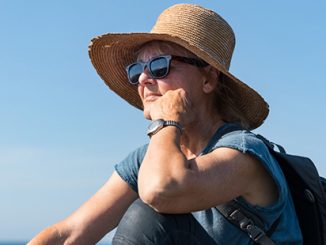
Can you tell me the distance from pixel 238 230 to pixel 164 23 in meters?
1.69

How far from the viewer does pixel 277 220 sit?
4.50 m

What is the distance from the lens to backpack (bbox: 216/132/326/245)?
4.39 m

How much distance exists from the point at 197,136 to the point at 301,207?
890 mm

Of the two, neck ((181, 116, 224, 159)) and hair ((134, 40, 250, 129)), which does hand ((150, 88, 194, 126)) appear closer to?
neck ((181, 116, 224, 159))

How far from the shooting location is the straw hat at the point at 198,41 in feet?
16.6

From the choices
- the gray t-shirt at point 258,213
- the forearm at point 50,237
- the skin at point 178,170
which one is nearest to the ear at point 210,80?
the skin at point 178,170

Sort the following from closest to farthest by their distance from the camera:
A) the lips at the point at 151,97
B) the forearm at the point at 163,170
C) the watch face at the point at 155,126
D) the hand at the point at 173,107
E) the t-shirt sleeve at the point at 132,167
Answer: the forearm at the point at 163,170, the watch face at the point at 155,126, the hand at the point at 173,107, the lips at the point at 151,97, the t-shirt sleeve at the point at 132,167

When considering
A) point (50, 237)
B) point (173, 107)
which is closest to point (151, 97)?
point (173, 107)

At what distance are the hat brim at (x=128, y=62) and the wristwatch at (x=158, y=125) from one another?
26.5 inches

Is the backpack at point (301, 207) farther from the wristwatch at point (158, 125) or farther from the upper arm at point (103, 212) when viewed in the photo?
the upper arm at point (103, 212)

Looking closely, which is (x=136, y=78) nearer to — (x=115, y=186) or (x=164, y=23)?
(x=164, y=23)

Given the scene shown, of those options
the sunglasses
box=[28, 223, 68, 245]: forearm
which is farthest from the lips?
box=[28, 223, 68, 245]: forearm

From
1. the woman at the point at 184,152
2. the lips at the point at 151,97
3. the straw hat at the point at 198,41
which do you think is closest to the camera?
the woman at the point at 184,152

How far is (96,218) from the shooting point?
5508mm
